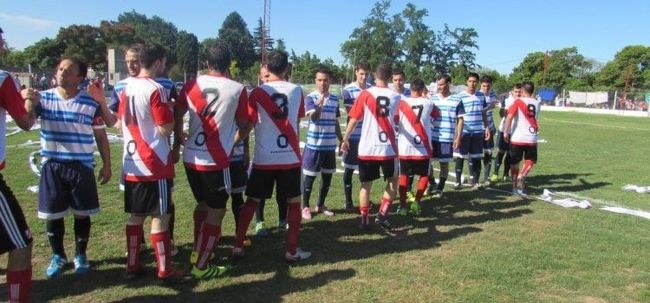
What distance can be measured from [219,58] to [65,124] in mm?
1508

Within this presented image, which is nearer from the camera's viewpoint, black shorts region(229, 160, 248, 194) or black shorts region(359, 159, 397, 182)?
black shorts region(229, 160, 248, 194)

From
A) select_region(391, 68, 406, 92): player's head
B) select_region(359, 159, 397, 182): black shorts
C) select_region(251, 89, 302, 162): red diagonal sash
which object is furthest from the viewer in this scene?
select_region(391, 68, 406, 92): player's head

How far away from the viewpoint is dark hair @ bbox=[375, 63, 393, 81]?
600 centimetres

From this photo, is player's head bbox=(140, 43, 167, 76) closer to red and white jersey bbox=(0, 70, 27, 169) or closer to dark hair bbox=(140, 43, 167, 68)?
dark hair bbox=(140, 43, 167, 68)

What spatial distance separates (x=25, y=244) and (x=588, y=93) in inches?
2523

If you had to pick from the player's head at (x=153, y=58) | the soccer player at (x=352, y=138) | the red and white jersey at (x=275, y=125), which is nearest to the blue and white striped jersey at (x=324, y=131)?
the soccer player at (x=352, y=138)

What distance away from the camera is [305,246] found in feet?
18.3

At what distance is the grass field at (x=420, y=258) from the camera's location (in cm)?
423

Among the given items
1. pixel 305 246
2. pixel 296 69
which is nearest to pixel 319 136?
pixel 305 246

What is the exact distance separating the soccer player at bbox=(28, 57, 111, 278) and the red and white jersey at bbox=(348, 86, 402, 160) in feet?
10.2

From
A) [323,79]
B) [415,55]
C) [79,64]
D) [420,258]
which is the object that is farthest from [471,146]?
[415,55]

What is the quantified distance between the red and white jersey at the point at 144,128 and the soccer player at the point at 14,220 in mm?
733

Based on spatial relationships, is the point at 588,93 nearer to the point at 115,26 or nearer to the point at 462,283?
the point at 462,283

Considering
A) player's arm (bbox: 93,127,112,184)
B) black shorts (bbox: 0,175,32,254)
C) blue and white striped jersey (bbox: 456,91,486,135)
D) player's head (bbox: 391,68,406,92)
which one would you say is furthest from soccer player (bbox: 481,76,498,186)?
black shorts (bbox: 0,175,32,254)
